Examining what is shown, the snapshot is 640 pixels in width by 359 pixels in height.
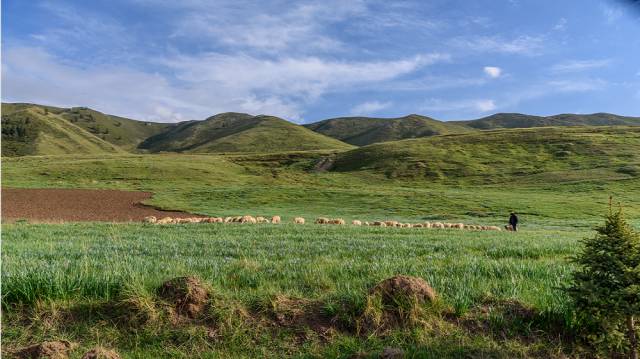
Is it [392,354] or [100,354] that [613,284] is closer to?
[392,354]

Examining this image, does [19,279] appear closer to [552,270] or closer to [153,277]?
[153,277]

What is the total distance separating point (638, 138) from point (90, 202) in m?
111

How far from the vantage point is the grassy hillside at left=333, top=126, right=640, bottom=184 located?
8350cm

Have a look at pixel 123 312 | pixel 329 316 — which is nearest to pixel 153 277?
pixel 123 312

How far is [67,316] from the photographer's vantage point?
6586 millimetres

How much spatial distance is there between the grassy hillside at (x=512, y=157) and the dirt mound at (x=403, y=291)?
258 ft

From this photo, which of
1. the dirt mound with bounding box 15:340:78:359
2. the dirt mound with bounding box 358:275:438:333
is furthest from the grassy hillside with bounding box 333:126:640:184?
the dirt mound with bounding box 15:340:78:359

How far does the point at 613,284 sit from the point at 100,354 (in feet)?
19.7

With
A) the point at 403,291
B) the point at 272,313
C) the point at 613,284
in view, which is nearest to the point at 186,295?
the point at 272,313

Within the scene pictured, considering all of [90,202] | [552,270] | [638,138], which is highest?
[638,138]

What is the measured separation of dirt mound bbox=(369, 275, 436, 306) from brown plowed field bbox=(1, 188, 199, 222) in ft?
105

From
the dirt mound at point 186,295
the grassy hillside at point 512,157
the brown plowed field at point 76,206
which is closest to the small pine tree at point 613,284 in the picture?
the dirt mound at point 186,295

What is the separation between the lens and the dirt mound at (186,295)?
661cm

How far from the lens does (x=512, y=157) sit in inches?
3927
